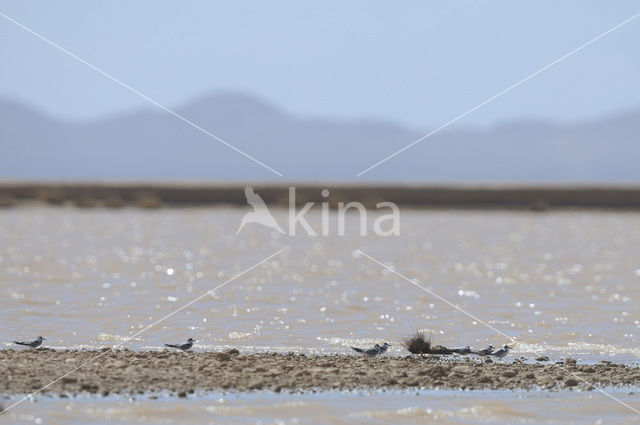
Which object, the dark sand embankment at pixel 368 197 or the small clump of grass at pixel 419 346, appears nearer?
the small clump of grass at pixel 419 346

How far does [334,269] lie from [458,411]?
19285 mm

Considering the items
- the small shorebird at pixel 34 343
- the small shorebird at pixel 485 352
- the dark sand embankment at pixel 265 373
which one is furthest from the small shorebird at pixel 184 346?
the small shorebird at pixel 485 352

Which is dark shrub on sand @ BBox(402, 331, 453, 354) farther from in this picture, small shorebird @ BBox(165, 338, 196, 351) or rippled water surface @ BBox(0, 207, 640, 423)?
small shorebird @ BBox(165, 338, 196, 351)

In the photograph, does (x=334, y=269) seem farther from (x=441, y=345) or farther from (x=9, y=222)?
(x=9, y=222)

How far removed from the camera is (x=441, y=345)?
15516mm

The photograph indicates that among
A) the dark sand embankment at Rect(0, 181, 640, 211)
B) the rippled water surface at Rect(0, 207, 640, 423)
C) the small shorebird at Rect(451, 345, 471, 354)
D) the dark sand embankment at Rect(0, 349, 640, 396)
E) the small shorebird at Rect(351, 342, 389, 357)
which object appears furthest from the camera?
the dark sand embankment at Rect(0, 181, 640, 211)

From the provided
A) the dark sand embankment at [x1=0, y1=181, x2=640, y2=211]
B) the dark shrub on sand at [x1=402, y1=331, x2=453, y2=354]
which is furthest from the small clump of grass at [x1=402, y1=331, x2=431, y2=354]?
the dark sand embankment at [x1=0, y1=181, x2=640, y2=211]

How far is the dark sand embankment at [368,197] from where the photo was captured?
7156 cm

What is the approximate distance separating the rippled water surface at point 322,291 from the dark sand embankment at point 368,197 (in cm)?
2203

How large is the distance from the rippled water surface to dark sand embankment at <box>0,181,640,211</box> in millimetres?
22026

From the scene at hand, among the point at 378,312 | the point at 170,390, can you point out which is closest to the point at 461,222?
the point at 378,312

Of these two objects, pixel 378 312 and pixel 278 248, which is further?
pixel 278 248

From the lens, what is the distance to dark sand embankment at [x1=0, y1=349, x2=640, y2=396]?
11969 mm

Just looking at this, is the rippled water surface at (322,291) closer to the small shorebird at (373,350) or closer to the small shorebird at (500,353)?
the small shorebird at (373,350)
